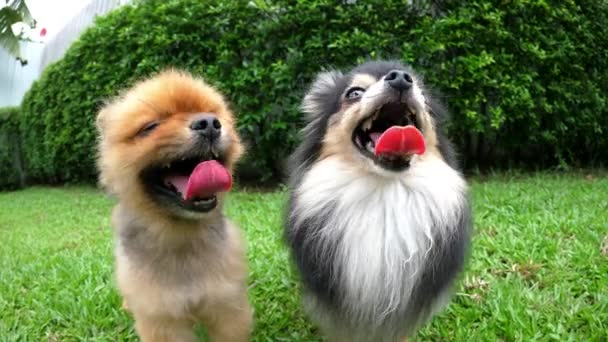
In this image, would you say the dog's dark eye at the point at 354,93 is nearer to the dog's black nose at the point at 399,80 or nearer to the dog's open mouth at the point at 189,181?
the dog's black nose at the point at 399,80

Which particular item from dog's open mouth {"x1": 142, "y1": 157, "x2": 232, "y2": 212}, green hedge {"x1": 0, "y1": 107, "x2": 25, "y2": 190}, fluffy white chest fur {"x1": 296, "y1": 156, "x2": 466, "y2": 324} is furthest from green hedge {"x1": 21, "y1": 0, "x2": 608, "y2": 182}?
green hedge {"x1": 0, "y1": 107, "x2": 25, "y2": 190}

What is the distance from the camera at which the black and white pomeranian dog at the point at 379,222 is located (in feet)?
7.67

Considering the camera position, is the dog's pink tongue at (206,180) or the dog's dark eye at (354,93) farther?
the dog's dark eye at (354,93)

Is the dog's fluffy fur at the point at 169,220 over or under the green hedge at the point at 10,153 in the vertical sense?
over

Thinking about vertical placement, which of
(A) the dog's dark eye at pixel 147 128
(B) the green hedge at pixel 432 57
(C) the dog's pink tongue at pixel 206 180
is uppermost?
(A) the dog's dark eye at pixel 147 128

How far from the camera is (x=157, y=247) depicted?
7.48 ft

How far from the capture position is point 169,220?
2232 millimetres

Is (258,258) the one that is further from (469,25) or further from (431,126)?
(469,25)

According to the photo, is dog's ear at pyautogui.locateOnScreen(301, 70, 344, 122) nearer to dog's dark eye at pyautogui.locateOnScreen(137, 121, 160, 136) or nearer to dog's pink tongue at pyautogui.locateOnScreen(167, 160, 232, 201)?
dog's pink tongue at pyautogui.locateOnScreen(167, 160, 232, 201)

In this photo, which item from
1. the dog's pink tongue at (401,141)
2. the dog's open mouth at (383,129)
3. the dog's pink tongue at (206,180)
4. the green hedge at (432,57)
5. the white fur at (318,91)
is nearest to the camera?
the dog's pink tongue at (206,180)

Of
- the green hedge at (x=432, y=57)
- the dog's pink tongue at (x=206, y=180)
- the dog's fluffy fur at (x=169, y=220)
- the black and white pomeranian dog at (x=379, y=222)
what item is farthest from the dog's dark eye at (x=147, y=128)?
the green hedge at (x=432, y=57)

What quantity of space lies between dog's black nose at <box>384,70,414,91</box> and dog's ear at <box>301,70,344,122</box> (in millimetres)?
419

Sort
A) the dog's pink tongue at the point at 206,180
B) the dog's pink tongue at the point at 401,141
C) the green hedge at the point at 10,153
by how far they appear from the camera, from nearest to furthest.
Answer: the dog's pink tongue at the point at 206,180 < the dog's pink tongue at the point at 401,141 < the green hedge at the point at 10,153

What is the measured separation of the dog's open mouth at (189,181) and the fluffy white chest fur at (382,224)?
568 millimetres
